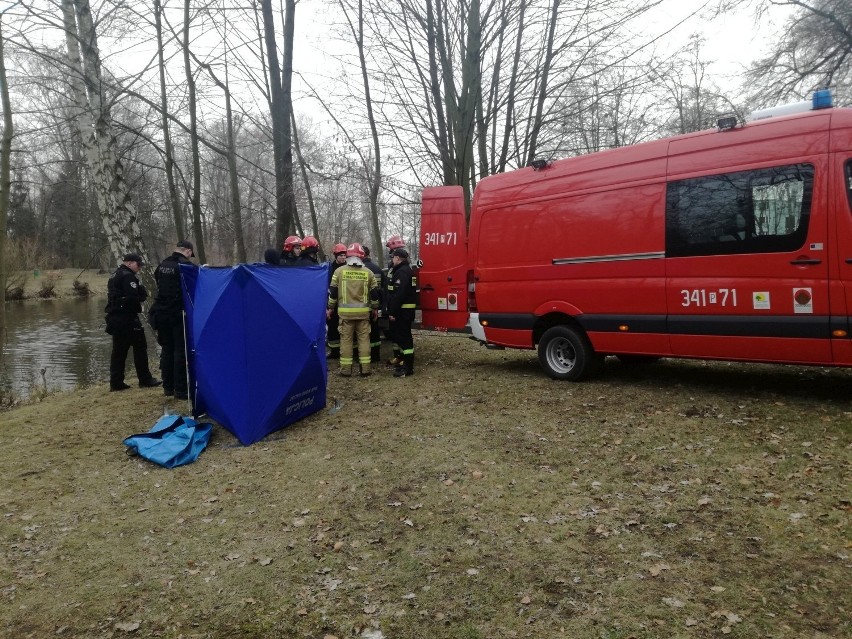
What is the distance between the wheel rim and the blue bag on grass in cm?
439

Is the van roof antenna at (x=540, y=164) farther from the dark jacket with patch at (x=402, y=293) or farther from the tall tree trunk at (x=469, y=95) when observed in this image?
the tall tree trunk at (x=469, y=95)

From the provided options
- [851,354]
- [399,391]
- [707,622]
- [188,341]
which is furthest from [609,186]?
[188,341]

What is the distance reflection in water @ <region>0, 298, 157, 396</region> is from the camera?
43.9 ft

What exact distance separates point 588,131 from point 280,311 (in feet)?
33.0

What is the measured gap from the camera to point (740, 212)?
5809mm

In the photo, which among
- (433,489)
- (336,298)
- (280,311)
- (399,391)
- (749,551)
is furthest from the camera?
(336,298)

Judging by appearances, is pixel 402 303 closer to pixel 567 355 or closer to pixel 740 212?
pixel 567 355

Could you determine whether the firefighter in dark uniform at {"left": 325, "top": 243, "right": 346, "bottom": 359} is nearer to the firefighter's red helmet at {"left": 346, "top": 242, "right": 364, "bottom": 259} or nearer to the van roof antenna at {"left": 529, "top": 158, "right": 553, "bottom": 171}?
the firefighter's red helmet at {"left": 346, "top": 242, "right": 364, "bottom": 259}

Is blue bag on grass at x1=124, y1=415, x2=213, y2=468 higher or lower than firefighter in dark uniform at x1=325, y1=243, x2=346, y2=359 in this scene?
lower

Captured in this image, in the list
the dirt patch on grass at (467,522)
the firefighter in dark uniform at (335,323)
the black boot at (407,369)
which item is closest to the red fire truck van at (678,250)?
the dirt patch on grass at (467,522)

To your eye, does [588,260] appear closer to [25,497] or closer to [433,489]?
[433,489]

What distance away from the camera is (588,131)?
1353 cm

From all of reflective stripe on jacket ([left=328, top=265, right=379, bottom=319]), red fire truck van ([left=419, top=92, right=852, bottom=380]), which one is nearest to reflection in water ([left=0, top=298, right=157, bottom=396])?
reflective stripe on jacket ([left=328, top=265, right=379, bottom=319])

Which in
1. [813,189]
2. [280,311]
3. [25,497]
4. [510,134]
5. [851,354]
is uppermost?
[510,134]
